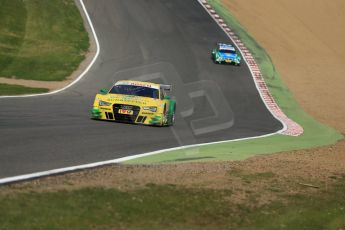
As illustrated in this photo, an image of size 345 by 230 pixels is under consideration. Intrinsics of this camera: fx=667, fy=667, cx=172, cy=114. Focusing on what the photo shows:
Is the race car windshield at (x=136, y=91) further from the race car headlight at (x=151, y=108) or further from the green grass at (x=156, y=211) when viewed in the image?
the green grass at (x=156, y=211)

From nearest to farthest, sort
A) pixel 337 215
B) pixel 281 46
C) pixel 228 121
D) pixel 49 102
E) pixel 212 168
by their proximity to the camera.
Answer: pixel 337 215, pixel 212 168, pixel 49 102, pixel 228 121, pixel 281 46

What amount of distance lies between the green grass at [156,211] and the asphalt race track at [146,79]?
61.8 inches

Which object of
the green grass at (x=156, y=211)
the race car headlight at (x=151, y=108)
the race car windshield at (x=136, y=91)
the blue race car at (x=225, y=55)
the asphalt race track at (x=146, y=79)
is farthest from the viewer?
the blue race car at (x=225, y=55)

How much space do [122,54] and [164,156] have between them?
2263cm

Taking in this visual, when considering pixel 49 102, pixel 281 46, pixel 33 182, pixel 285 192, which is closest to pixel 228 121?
pixel 49 102

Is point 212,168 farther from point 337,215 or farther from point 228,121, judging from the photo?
point 228,121

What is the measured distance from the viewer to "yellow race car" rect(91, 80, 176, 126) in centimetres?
1850

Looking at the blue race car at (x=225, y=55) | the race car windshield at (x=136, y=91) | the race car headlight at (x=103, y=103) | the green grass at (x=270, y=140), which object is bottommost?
the green grass at (x=270, y=140)

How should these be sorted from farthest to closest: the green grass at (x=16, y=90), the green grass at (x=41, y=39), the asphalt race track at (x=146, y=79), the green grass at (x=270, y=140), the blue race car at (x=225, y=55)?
the blue race car at (x=225, y=55) → the green grass at (x=41, y=39) → the green grass at (x=16, y=90) → the green grass at (x=270, y=140) → the asphalt race track at (x=146, y=79)

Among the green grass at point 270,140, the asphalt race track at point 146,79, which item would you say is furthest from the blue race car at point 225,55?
the green grass at point 270,140

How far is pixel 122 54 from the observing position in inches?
1436

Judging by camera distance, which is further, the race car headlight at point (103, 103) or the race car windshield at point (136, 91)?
the race car windshield at point (136, 91)

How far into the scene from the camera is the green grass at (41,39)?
30938 millimetres

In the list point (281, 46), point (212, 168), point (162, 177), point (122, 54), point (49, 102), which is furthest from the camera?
point (281, 46)
